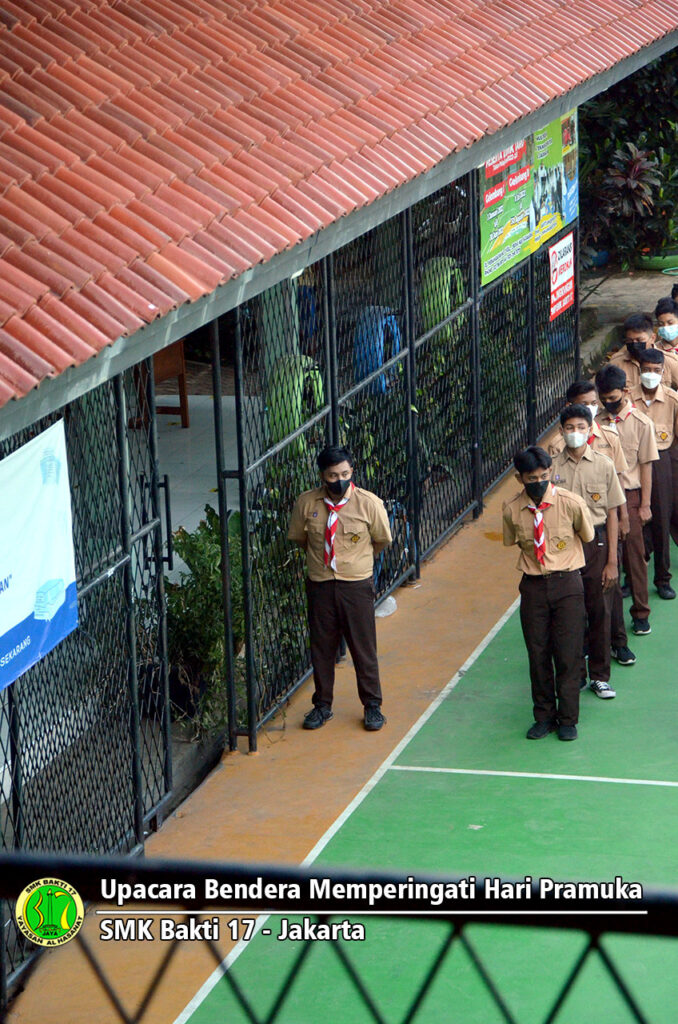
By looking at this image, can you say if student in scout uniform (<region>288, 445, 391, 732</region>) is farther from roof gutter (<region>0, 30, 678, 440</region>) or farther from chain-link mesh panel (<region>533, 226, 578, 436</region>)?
chain-link mesh panel (<region>533, 226, 578, 436</region>)

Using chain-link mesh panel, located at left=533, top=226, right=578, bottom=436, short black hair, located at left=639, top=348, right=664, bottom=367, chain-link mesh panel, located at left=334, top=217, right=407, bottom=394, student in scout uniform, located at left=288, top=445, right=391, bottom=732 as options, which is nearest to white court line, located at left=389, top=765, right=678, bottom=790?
student in scout uniform, located at left=288, top=445, right=391, bottom=732

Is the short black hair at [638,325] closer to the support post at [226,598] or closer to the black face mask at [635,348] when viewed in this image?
the black face mask at [635,348]

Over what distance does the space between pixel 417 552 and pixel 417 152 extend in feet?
11.4

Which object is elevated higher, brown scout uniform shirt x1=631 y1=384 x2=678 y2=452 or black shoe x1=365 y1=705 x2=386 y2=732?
brown scout uniform shirt x1=631 y1=384 x2=678 y2=452

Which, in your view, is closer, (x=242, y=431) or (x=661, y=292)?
(x=242, y=431)

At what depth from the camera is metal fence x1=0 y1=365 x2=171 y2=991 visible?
21.5 ft

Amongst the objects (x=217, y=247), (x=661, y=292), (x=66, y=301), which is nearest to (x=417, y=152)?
(x=217, y=247)

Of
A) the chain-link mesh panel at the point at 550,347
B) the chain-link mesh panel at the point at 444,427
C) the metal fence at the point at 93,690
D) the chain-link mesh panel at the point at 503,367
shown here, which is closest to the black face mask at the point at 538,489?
the metal fence at the point at 93,690

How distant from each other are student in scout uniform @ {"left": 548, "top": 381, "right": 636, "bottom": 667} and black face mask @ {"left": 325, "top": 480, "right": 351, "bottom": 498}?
1340 millimetres

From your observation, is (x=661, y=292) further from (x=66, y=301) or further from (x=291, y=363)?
(x=66, y=301)

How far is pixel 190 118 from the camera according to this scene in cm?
734

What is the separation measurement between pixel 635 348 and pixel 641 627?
190cm

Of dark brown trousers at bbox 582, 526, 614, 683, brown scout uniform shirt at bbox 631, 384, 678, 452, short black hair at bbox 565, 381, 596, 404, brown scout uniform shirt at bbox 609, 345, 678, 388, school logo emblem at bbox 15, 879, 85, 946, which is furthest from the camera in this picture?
brown scout uniform shirt at bbox 609, 345, 678, 388

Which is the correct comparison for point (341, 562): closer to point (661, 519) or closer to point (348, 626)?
point (348, 626)
